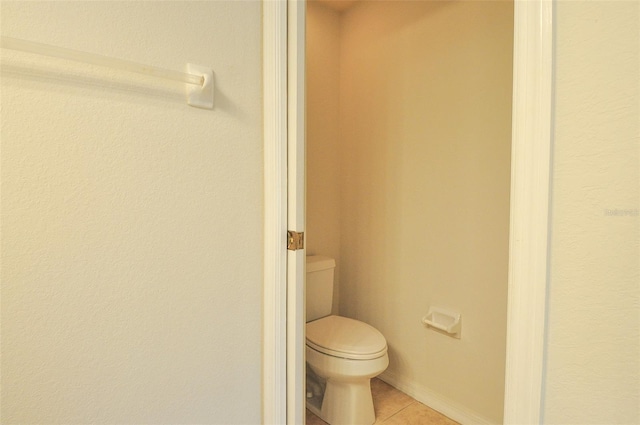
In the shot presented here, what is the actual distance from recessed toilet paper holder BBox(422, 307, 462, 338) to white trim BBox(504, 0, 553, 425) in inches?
47.3

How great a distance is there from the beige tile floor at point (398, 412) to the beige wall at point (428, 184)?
74 millimetres

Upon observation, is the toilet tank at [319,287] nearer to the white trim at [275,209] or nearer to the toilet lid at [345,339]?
the toilet lid at [345,339]

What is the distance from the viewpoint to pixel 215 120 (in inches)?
39.0

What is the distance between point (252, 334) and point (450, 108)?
1.49 metres

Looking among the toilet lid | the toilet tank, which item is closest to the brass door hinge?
the toilet lid

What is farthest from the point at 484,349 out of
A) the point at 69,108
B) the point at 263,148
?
the point at 69,108

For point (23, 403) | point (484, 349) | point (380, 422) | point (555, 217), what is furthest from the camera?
point (380, 422)

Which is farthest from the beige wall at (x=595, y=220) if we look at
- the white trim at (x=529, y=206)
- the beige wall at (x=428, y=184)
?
the beige wall at (x=428, y=184)

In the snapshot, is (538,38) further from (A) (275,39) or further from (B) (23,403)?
(B) (23,403)

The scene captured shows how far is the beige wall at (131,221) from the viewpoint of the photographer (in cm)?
74

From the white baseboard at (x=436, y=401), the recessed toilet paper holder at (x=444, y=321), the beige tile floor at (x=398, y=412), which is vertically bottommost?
the beige tile floor at (x=398, y=412)

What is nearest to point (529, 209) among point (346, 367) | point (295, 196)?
point (295, 196)

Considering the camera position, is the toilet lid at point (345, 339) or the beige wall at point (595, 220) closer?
the beige wall at point (595, 220)

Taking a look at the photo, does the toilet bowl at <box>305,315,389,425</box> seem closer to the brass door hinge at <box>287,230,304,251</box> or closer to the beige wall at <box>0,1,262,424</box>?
the beige wall at <box>0,1,262,424</box>
